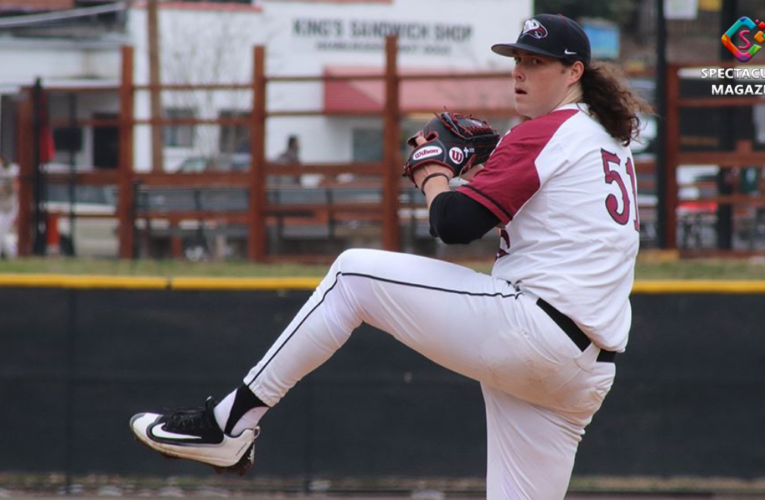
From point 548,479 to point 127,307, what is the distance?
156 inches

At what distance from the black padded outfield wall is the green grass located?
1.05 metres

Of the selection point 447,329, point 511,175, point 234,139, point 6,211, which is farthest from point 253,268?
point 511,175

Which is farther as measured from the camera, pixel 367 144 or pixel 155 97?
pixel 155 97

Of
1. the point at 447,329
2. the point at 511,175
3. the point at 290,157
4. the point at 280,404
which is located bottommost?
the point at 280,404

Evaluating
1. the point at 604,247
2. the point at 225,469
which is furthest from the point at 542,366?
the point at 225,469

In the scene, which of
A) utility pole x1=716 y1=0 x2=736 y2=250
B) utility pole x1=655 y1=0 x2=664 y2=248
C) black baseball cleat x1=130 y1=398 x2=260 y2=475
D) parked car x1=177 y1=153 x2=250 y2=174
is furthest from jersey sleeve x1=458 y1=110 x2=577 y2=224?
parked car x1=177 y1=153 x2=250 y2=174

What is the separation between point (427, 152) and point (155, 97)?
36.8 ft

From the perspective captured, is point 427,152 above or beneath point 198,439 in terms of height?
above

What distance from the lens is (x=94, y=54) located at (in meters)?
23.8

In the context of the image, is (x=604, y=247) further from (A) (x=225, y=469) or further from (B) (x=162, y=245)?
(B) (x=162, y=245)

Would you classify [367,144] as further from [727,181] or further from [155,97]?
[155,97]

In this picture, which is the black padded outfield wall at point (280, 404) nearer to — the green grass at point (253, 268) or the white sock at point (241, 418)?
the green grass at point (253, 268)

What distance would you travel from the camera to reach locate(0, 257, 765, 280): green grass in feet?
27.6

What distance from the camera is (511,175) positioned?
3486mm
